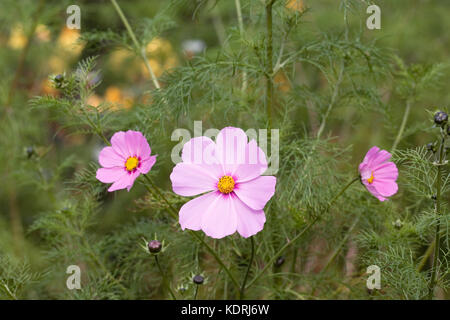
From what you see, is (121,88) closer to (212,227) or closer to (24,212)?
(24,212)

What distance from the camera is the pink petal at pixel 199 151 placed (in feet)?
1.98

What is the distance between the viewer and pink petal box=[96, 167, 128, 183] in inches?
25.2

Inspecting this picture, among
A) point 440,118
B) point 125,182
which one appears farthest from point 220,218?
point 440,118

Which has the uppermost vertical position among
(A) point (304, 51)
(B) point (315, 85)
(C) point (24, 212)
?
(B) point (315, 85)

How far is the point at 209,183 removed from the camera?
24.1 inches

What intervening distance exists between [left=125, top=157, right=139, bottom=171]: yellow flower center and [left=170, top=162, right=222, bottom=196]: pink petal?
7 centimetres

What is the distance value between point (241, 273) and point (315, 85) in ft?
3.44

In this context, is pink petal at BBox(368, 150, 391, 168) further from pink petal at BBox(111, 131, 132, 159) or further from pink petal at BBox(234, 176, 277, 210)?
pink petal at BBox(111, 131, 132, 159)

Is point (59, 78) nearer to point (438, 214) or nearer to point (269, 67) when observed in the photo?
point (269, 67)

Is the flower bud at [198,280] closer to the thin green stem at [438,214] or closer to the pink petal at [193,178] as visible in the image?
the pink petal at [193,178]

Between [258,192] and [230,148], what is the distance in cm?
7

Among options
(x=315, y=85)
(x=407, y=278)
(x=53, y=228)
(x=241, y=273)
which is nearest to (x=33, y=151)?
(x=53, y=228)

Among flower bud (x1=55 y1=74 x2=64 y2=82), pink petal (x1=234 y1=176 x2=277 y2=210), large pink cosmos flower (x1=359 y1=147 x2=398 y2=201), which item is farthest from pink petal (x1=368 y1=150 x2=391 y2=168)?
flower bud (x1=55 y1=74 x2=64 y2=82)

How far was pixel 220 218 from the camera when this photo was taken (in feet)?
1.90
